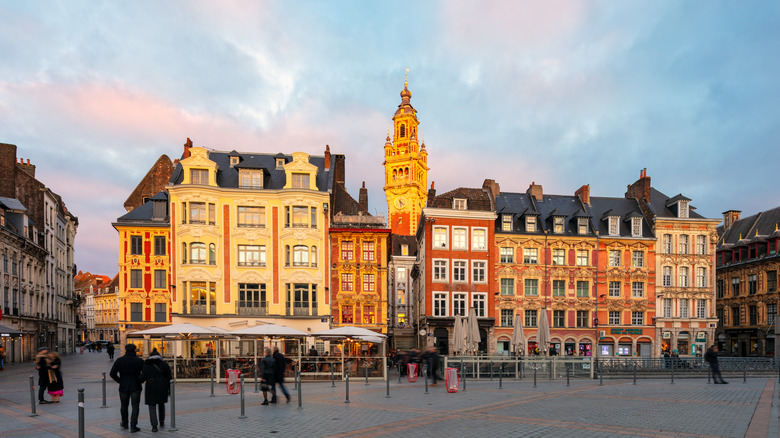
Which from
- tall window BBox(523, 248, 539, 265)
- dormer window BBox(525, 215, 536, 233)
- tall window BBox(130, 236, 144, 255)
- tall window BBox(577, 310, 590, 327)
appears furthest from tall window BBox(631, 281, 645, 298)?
tall window BBox(130, 236, 144, 255)

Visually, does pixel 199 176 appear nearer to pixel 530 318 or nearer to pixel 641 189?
pixel 530 318

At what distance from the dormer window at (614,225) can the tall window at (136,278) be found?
38646mm

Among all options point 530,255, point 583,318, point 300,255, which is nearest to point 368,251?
point 300,255

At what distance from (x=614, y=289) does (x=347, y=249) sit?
23.5 m

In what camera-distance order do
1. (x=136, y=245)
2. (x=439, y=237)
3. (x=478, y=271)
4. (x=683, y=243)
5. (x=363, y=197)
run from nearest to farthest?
(x=136, y=245) < (x=439, y=237) < (x=478, y=271) < (x=683, y=243) < (x=363, y=197)

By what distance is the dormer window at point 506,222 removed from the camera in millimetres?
47125

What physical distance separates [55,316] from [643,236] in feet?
195

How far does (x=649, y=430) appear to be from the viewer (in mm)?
11852

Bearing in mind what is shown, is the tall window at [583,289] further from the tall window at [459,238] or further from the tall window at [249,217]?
the tall window at [249,217]

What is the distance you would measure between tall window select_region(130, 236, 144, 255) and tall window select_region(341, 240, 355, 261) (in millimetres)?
15044

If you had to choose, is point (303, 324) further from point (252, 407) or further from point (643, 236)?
point (643, 236)

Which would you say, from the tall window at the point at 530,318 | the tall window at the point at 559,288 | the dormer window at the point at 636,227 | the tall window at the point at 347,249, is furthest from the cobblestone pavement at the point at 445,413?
the dormer window at the point at 636,227

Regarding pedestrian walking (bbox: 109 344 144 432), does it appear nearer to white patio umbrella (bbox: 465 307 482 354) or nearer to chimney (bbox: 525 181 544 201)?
white patio umbrella (bbox: 465 307 482 354)

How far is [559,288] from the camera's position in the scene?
47.5 m
